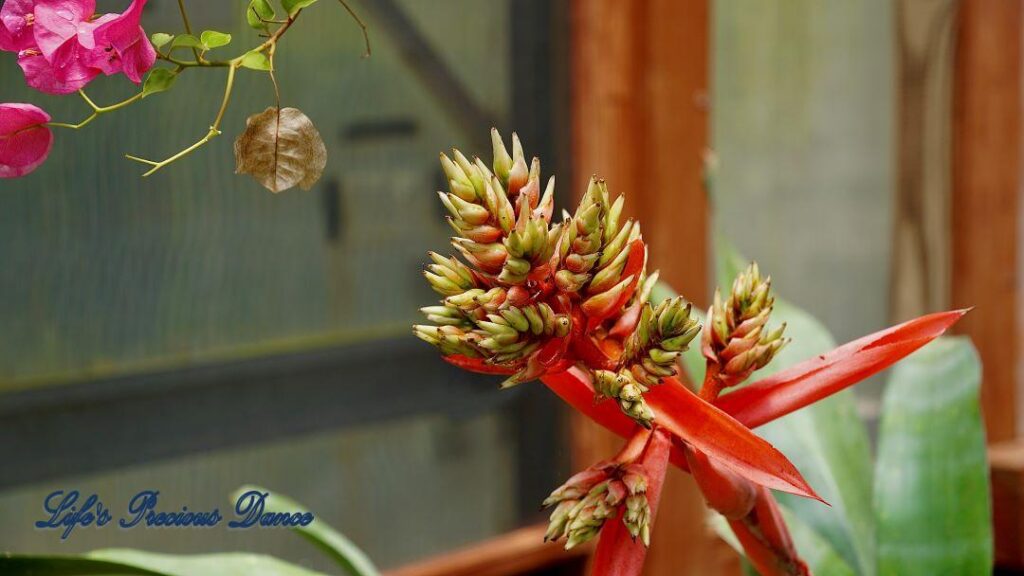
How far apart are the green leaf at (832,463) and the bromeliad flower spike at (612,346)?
0.62 ft

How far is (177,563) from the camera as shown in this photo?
42cm

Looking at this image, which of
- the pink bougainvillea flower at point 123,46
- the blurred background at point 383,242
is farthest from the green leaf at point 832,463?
the pink bougainvillea flower at point 123,46

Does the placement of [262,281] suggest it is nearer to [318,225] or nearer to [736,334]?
[318,225]

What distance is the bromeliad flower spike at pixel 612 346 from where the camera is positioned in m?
0.24

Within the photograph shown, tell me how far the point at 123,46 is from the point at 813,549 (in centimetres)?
33

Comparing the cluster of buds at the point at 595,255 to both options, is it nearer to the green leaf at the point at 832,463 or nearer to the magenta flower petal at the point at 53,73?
the magenta flower petal at the point at 53,73

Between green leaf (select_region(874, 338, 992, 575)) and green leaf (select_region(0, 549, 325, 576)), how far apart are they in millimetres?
241

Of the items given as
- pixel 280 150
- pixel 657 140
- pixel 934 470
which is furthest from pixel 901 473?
pixel 657 140

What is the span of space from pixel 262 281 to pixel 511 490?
0.31 meters

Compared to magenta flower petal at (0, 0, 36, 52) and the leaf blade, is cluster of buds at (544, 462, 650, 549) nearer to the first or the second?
the leaf blade

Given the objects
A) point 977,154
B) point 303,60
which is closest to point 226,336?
point 303,60

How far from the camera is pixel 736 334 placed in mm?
290

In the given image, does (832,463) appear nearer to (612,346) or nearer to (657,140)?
(612,346)

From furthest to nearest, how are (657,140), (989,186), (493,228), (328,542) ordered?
(989,186), (657,140), (328,542), (493,228)
